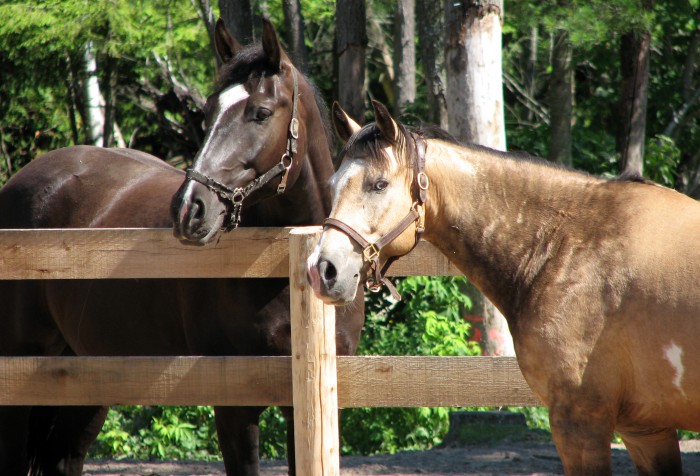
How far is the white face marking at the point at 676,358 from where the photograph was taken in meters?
2.59

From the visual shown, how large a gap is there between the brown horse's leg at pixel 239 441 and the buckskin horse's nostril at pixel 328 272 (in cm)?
104

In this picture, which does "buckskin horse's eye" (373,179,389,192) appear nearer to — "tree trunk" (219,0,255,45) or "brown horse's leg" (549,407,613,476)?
"brown horse's leg" (549,407,613,476)

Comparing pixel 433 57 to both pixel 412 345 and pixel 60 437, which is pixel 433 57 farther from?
pixel 60 437

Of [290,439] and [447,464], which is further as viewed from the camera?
[447,464]

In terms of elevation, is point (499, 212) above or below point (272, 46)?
below

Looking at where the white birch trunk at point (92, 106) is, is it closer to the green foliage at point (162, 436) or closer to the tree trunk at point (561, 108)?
the tree trunk at point (561, 108)

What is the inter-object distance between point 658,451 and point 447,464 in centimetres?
249

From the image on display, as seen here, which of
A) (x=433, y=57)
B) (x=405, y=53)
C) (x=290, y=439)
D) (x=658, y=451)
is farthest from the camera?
(x=405, y=53)

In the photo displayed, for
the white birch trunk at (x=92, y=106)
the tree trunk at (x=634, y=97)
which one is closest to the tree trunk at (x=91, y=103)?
the white birch trunk at (x=92, y=106)

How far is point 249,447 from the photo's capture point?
11.3 feet

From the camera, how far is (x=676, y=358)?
2592mm

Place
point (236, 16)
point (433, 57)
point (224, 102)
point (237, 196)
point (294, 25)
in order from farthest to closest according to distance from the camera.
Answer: point (433, 57) < point (294, 25) < point (236, 16) < point (224, 102) < point (237, 196)

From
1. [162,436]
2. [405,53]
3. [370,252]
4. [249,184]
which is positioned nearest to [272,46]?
[249,184]

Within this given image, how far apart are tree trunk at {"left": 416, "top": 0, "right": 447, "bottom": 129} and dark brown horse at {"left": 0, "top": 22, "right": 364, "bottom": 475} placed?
5364 mm
